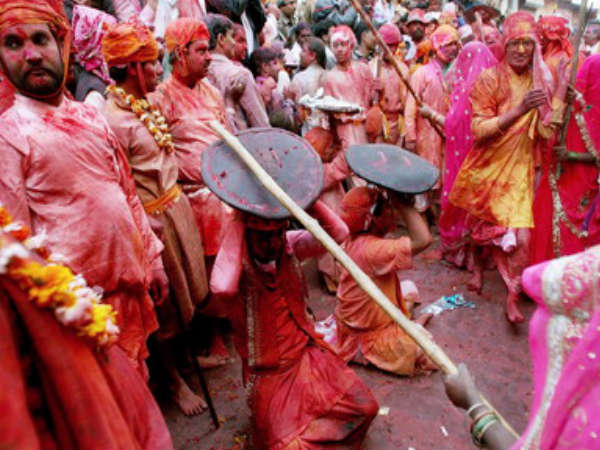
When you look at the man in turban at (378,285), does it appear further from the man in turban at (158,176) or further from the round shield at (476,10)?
the round shield at (476,10)

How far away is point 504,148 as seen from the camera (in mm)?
4414

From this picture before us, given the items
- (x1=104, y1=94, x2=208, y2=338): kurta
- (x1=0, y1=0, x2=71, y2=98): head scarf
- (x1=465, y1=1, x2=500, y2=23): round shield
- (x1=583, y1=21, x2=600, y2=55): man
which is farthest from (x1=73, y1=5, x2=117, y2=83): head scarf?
(x1=583, y1=21, x2=600, y2=55): man

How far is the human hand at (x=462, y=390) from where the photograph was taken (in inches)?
66.3

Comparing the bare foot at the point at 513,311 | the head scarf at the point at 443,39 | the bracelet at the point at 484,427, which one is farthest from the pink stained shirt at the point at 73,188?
the head scarf at the point at 443,39

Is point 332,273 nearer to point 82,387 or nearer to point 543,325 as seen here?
point 543,325

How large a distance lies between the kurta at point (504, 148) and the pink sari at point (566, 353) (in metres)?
3.22

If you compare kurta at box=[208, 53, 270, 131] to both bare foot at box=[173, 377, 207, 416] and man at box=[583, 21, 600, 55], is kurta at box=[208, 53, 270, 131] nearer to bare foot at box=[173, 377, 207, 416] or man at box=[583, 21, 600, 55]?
bare foot at box=[173, 377, 207, 416]

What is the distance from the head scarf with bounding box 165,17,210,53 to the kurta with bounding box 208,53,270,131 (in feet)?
3.60

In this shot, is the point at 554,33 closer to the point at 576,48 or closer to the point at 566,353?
the point at 576,48

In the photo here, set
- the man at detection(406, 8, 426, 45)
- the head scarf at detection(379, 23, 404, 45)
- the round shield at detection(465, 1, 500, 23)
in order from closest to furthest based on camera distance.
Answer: the round shield at detection(465, 1, 500, 23) → the head scarf at detection(379, 23, 404, 45) → the man at detection(406, 8, 426, 45)

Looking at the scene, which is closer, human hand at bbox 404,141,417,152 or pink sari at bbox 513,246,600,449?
pink sari at bbox 513,246,600,449

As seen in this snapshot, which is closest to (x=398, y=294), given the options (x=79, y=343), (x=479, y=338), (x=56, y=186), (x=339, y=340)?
(x=339, y=340)

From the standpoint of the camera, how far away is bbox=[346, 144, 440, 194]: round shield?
2.83 metres

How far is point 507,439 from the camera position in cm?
152
